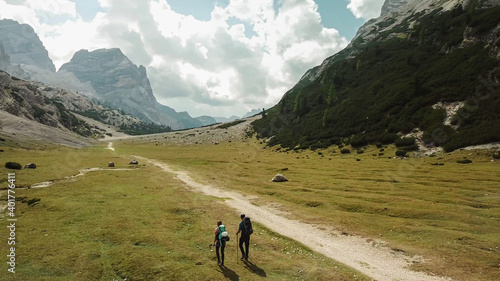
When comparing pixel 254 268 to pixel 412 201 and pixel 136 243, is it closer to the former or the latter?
pixel 136 243

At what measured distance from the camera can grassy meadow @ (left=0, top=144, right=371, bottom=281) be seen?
779 inches

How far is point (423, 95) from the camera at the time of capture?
4272 inches

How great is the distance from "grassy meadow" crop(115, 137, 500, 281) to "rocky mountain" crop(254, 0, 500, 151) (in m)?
17.6

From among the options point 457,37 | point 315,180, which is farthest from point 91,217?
point 457,37

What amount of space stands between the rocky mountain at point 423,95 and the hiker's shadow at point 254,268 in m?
80.8

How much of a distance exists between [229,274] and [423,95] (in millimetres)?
118046

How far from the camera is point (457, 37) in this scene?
126625 millimetres

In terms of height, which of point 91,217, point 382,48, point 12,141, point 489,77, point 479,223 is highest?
point 382,48

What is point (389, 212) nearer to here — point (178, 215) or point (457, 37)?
point (178, 215)

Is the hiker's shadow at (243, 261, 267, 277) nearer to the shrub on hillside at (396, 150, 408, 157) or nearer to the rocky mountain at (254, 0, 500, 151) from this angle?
the shrub on hillside at (396, 150, 408, 157)

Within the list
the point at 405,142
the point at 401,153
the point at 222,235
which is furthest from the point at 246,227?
the point at 405,142

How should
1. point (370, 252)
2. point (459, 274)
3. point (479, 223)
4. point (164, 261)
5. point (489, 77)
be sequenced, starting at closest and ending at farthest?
point (459, 274) < point (164, 261) < point (370, 252) < point (479, 223) < point (489, 77)

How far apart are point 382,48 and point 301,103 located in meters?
69.8

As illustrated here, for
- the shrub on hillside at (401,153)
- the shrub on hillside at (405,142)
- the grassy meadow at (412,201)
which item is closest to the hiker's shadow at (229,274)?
the grassy meadow at (412,201)
